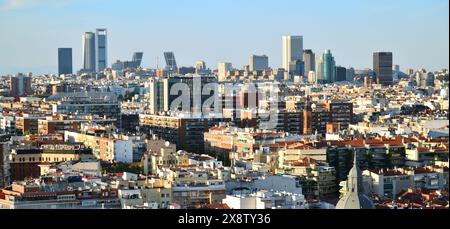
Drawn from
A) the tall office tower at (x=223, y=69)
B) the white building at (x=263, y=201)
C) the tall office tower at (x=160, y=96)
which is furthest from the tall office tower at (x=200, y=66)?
the white building at (x=263, y=201)

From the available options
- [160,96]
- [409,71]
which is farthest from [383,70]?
[160,96]

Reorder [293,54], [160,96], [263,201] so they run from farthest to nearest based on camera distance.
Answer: [293,54] → [160,96] → [263,201]

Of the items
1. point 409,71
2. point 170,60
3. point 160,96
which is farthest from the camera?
point 409,71

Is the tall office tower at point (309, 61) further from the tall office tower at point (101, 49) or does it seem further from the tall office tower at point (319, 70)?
the tall office tower at point (101, 49)

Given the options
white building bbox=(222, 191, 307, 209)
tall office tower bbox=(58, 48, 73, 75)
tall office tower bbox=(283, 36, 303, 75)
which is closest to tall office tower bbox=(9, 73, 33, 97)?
tall office tower bbox=(58, 48, 73, 75)

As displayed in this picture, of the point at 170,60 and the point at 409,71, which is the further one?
the point at 409,71

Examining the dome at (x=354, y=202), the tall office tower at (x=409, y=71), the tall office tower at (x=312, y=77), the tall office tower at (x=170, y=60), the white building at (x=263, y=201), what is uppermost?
the tall office tower at (x=170, y=60)

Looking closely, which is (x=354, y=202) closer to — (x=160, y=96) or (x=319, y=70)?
(x=160, y=96)
